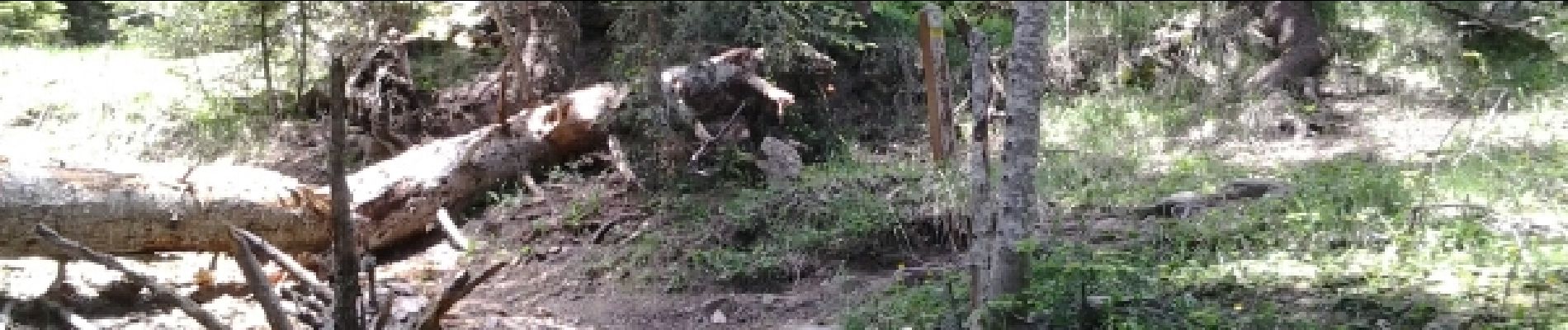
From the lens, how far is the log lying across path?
5773 millimetres

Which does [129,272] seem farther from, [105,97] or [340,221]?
[105,97]

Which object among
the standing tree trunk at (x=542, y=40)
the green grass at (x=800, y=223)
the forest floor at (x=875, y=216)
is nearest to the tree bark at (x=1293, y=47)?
the forest floor at (x=875, y=216)

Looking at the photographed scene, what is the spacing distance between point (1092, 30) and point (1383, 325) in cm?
768

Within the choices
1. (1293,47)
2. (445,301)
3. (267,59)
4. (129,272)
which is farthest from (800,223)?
(1293,47)

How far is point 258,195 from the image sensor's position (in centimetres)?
679

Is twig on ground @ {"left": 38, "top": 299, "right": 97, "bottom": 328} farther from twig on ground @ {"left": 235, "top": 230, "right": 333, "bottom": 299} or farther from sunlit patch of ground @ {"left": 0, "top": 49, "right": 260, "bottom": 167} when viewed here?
sunlit patch of ground @ {"left": 0, "top": 49, "right": 260, "bottom": 167}

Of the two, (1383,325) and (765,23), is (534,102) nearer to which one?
(765,23)

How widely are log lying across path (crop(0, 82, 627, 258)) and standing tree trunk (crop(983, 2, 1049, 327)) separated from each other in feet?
14.5

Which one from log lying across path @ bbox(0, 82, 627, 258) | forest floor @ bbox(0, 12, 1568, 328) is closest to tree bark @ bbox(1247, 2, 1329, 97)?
forest floor @ bbox(0, 12, 1568, 328)

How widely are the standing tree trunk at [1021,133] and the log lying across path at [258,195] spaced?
14.5ft

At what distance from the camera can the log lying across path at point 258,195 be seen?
577cm

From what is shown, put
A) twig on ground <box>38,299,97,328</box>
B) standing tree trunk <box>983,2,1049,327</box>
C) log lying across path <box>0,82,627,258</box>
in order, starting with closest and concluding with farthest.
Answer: standing tree trunk <box>983,2,1049,327</box> < twig on ground <box>38,299,97,328</box> < log lying across path <box>0,82,627,258</box>

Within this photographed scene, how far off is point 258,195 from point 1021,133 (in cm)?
473

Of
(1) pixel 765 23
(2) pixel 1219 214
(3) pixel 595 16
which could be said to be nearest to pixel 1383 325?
(2) pixel 1219 214
